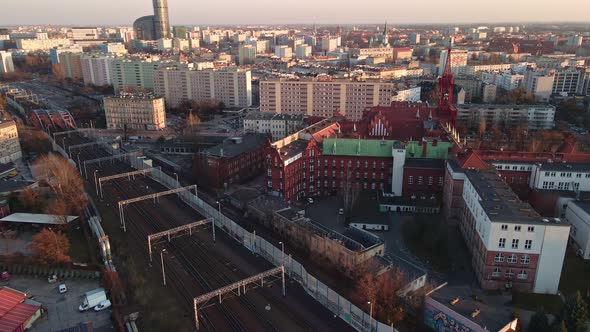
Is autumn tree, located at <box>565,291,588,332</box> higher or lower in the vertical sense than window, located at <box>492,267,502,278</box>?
higher

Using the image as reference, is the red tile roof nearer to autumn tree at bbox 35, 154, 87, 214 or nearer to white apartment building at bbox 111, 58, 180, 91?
autumn tree at bbox 35, 154, 87, 214

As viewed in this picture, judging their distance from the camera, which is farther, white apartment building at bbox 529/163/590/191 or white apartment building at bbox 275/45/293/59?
white apartment building at bbox 275/45/293/59

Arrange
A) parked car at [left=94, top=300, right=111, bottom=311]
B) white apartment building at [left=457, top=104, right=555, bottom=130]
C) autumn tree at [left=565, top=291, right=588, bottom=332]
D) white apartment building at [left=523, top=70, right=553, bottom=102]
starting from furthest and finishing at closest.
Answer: white apartment building at [left=523, top=70, right=553, bottom=102], white apartment building at [left=457, top=104, right=555, bottom=130], parked car at [left=94, top=300, right=111, bottom=311], autumn tree at [left=565, top=291, right=588, bottom=332]

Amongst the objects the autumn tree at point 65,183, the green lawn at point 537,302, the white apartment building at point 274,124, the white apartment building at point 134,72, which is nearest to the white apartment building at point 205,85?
the white apartment building at point 134,72

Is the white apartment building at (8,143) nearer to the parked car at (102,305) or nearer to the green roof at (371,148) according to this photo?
the parked car at (102,305)

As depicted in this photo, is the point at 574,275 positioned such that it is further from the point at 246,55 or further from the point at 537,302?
the point at 246,55

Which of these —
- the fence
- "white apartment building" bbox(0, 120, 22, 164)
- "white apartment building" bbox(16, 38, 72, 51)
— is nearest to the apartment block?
"white apartment building" bbox(0, 120, 22, 164)

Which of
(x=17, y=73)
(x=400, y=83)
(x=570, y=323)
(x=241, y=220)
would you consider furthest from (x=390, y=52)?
(x=570, y=323)
